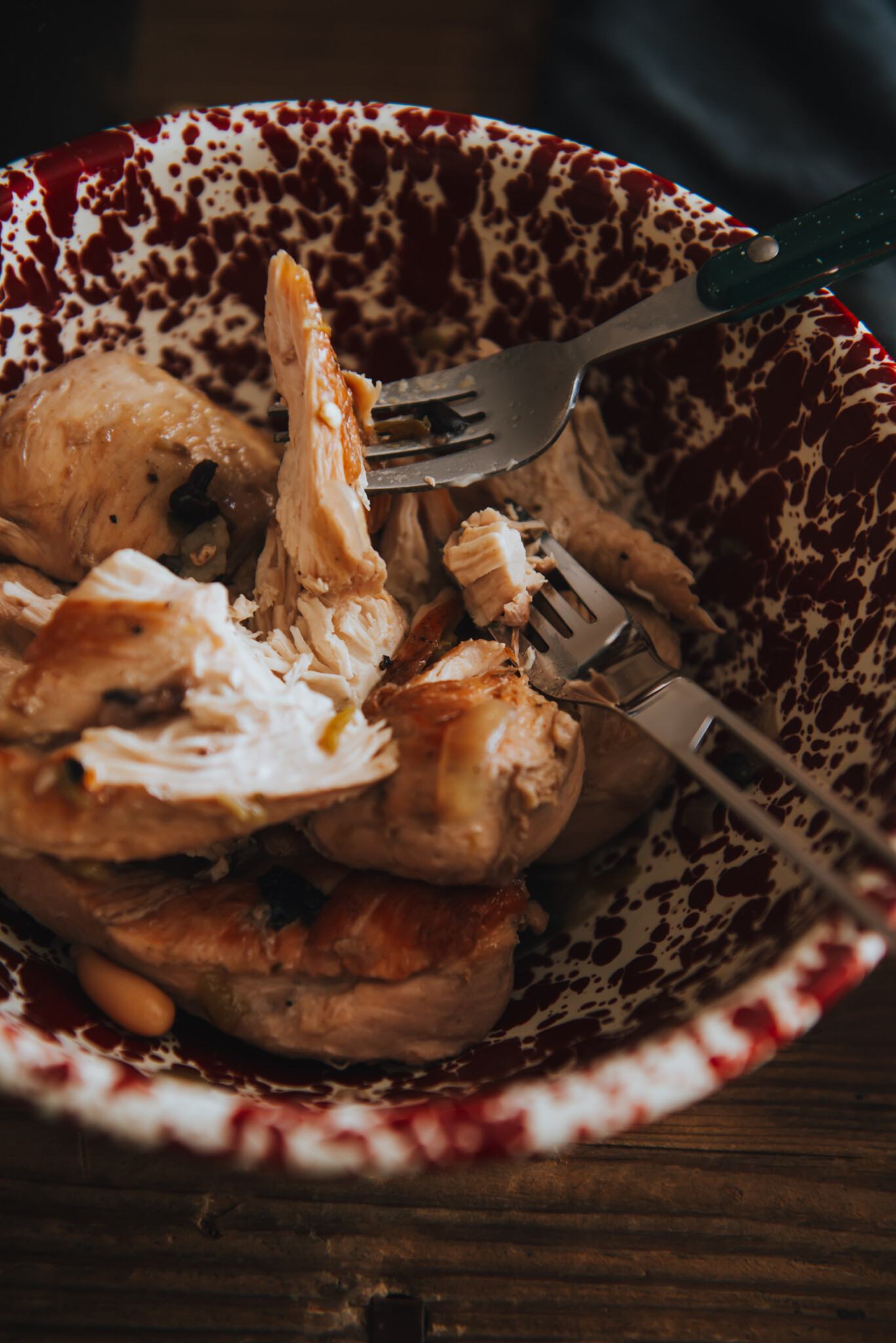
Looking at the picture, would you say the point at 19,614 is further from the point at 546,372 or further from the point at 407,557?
the point at 546,372

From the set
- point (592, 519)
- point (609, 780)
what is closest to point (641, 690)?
point (609, 780)

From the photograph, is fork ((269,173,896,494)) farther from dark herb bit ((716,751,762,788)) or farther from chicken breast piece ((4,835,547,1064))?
chicken breast piece ((4,835,547,1064))

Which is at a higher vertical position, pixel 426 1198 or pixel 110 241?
pixel 110 241

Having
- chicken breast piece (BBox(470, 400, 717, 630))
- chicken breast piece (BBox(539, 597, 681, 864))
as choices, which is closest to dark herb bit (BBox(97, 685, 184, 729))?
chicken breast piece (BBox(539, 597, 681, 864))

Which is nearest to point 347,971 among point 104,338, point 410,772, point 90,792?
point 410,772

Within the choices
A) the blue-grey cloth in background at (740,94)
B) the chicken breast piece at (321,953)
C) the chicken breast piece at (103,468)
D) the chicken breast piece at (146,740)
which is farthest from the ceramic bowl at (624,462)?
the blue-grey cloth in background at (740,94)

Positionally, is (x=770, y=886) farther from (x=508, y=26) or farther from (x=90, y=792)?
(x=508, y=26)
